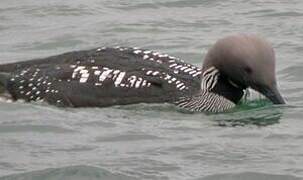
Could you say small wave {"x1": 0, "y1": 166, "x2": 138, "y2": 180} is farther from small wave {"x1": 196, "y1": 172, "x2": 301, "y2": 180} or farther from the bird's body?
the bird's body

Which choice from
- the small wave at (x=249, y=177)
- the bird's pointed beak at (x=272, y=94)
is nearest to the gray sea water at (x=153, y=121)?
the small wave at (x=249, y=177)

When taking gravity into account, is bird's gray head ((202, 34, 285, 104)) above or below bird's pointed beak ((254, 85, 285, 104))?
above

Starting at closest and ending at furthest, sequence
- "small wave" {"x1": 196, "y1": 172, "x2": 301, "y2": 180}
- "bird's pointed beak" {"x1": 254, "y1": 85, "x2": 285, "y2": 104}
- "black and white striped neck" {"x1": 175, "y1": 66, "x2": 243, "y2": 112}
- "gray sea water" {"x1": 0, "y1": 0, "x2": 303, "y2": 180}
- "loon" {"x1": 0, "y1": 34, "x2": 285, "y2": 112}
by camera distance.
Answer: "small wave" {"x1": 196, "y1": 172, "x2": 301, "y2": 180} < "gray sea water" {"x1": 0, "y1": 0, "x2": 303, "y2": 180} < "bird's pointed beak" {"x1": 254, "y1": 85, "x2": 285, "y2": 104} < "loon" {"x1": 0, "y1": 34, "x2": 285, "y2": 112} < "black and white striped neck" {"x1": 175, "y1": 66, "x2": 243, "y2": 112}

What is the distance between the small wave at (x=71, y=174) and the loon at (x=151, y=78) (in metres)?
2.05

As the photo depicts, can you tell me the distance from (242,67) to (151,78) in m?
0.77

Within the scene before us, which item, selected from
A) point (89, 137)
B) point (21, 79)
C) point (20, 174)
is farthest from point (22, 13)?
point (20, 174)

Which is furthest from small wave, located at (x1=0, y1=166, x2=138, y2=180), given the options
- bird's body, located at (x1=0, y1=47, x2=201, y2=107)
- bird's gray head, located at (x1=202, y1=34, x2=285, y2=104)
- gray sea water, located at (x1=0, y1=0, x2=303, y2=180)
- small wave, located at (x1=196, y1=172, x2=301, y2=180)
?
bird's gray head, located at (x1=202, y1=34, x2=285, y2=104)

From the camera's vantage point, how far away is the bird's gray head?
1140cm

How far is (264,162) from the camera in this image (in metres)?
9.86

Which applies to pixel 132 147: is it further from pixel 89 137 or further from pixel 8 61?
pixel 8 61

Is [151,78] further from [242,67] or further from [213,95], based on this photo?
[242,67]

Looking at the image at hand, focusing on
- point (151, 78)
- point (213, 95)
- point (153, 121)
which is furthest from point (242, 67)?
point (153, 121)

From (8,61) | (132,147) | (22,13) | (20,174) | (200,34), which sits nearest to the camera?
(20,174)

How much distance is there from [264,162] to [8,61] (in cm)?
474
